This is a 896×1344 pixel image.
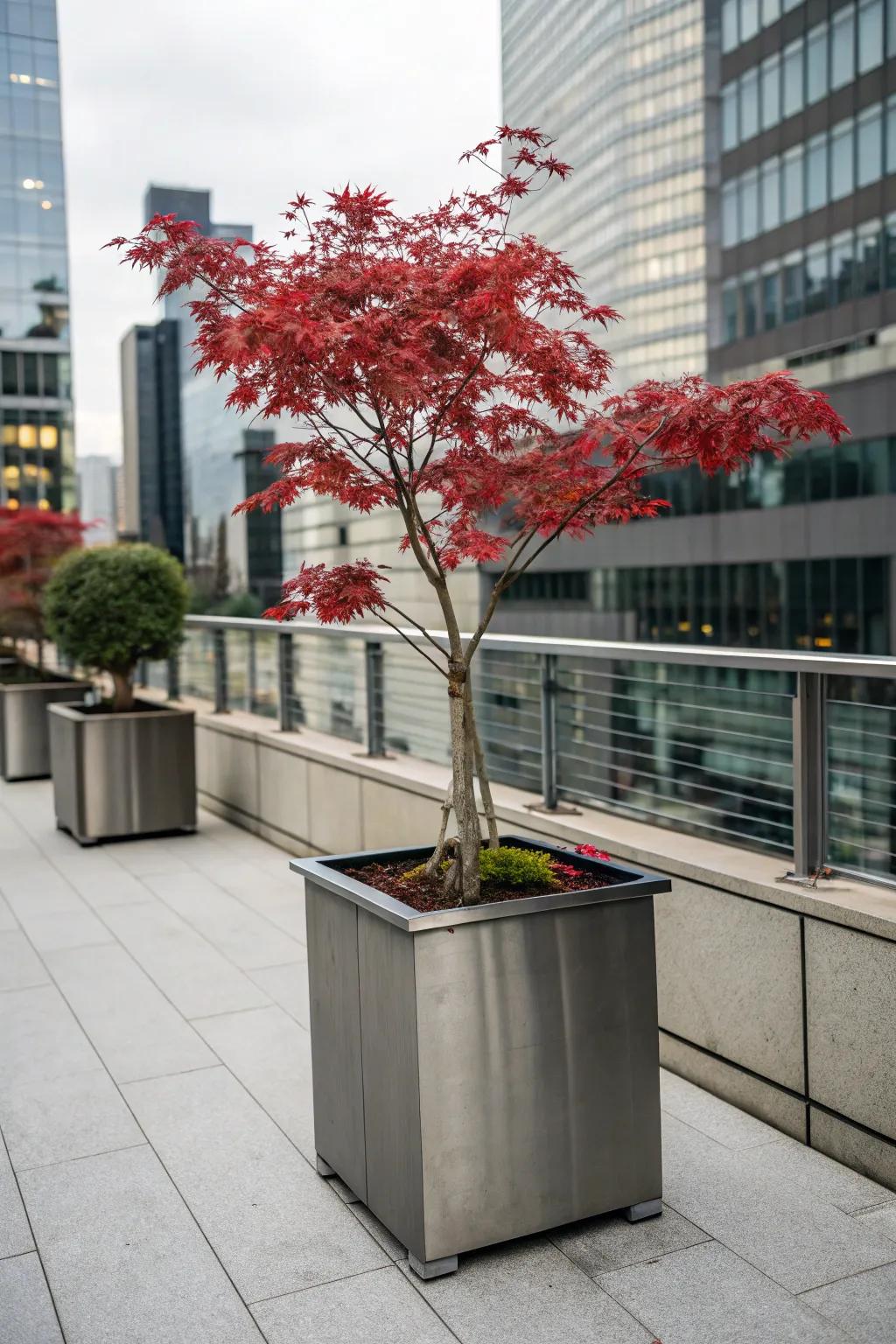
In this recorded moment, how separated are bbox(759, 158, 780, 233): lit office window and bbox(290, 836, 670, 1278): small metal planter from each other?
4501 cm

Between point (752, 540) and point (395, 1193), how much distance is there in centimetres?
4274

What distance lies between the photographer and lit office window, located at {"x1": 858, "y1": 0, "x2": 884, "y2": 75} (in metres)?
36.5

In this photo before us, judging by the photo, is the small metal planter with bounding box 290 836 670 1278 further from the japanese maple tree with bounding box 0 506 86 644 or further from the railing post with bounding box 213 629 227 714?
the japanese maple tree with bounding box 0 506 86 644

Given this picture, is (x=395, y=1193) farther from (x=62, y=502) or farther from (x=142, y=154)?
(x=62, y=502)

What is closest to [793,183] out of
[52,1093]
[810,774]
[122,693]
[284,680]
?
[284,680]

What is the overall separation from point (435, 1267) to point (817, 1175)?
3.73 ft

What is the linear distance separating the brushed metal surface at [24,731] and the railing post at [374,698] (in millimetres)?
5057

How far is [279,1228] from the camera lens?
290 centimetres

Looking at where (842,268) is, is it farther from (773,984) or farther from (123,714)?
(773,984)

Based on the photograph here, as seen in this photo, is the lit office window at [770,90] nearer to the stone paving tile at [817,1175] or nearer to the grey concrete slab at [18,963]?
the grey concrete slab at [18,963]

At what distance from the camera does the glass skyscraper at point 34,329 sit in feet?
159

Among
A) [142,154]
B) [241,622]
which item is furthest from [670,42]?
[241,622]

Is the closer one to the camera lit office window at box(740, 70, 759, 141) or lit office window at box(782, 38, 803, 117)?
lit office window at box(782, 38, 803, 117)

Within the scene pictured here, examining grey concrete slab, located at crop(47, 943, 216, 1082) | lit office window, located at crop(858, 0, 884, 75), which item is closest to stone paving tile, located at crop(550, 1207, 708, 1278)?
grey concrete slab, located at crop(47, 943, 216, 1082)
